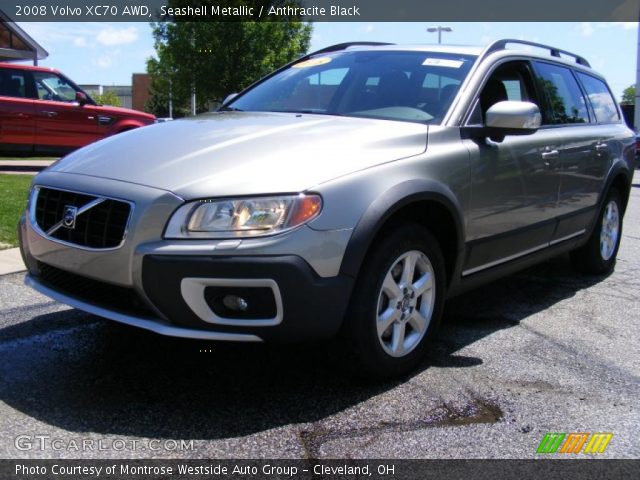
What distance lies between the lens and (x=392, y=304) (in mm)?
3273

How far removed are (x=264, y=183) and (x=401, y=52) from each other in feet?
6.18

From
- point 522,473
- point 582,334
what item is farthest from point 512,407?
point 582,334

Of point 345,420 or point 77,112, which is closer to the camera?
point 345,420

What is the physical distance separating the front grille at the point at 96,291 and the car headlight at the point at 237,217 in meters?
0.37

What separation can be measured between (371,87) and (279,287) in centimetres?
173

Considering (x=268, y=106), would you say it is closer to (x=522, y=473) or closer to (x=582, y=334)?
(x=582, y=334)

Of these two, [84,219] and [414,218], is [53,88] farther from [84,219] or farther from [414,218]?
[414,218]

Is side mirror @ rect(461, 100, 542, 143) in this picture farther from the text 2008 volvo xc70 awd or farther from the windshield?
the windshield

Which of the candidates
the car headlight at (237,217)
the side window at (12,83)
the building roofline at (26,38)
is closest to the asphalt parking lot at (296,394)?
the car headlight at (237,217)

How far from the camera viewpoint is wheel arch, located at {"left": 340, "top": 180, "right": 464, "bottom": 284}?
9.71ft

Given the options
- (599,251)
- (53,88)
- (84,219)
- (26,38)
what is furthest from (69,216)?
(26,38)

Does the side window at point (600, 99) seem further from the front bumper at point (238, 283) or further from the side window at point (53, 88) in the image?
the side window at point (53, 88)

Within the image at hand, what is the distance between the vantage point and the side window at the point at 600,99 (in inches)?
218

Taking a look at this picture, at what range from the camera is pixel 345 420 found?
2971mm
